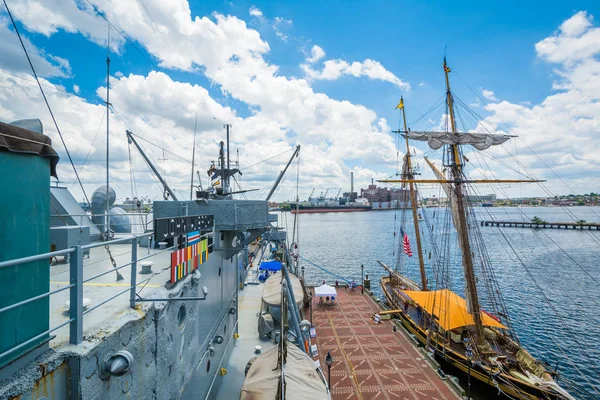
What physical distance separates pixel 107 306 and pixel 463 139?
89.0ft

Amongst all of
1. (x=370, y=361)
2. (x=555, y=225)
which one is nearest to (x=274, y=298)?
(x=370, y=361)

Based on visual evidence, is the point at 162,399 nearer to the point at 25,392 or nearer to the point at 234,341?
the point at 25,392

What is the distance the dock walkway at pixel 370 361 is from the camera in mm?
15766

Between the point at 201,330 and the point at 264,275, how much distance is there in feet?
71.9

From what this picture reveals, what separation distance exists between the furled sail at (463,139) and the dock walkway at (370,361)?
15956mm

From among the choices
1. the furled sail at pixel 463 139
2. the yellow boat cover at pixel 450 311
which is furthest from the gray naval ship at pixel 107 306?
the furled sail at pixel 463 139

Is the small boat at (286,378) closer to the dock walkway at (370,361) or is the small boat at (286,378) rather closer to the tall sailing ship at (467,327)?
the dock walkway at (370,361)

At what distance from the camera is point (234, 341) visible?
15.8 meters

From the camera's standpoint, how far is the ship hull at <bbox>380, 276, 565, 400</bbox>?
645 inches

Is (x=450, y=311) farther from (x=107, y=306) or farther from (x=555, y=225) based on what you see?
(x=555, y=225)

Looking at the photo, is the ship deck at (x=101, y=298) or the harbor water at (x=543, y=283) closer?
the ship deck at (x=101, y=298)

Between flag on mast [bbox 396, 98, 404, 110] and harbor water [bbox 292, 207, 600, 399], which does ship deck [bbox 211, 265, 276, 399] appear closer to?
harbor water [bbox 292, 207, 600, 399]

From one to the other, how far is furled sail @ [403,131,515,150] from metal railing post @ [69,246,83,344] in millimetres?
26286

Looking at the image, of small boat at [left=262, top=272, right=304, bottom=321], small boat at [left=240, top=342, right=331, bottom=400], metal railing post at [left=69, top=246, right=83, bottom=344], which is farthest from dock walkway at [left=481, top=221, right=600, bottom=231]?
metal railing post at [left=69, top=246, right=83, bottom=344]
